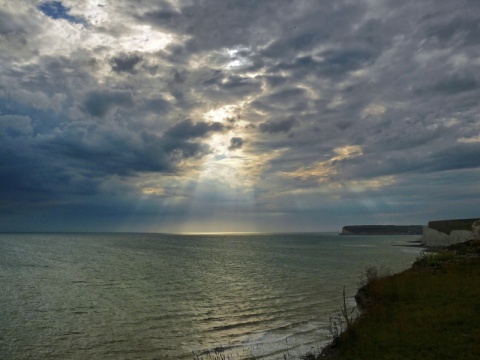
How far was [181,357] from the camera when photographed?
22.4 m

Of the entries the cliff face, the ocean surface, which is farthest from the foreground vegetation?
the cliff face

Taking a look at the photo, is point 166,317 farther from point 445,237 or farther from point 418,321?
point 445,237

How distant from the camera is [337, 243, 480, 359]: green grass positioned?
15.0 m

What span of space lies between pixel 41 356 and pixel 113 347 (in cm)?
440

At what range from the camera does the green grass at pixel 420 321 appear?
15031mm

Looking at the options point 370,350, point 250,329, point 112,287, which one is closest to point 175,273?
point 112,287

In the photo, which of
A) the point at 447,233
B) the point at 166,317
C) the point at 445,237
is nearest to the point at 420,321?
the point at 166,317

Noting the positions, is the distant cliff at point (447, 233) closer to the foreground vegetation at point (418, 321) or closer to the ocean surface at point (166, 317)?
the ocean surface at point (166, 317)

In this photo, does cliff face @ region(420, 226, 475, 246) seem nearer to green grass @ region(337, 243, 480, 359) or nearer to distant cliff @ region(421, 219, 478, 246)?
distant cliff @ region(421, 219, 478, 246)

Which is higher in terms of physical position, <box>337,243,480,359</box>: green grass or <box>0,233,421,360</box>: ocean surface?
<box>337,243,480,359</box>: green grass

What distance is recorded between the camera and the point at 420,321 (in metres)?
18.0

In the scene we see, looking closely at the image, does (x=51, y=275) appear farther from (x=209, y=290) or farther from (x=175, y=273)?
(x=209, y=290)

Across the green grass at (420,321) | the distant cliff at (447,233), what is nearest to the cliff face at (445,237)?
the distant cliff at (447,233)

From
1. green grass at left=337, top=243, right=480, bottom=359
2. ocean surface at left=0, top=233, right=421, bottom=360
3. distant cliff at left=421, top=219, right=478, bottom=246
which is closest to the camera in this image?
green grass at left=337, top=243, right=480, bottom=359
